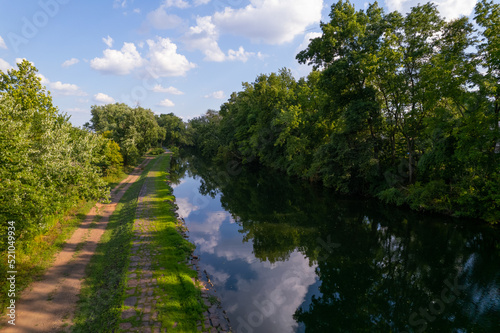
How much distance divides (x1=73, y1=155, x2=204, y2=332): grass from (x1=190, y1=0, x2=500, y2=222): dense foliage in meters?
19.8

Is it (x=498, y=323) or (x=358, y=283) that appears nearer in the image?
(x=498, y=323)

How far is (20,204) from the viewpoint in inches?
417

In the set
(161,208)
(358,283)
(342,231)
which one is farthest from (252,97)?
(358,283)

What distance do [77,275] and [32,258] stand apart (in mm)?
3073

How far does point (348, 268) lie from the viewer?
14867mm

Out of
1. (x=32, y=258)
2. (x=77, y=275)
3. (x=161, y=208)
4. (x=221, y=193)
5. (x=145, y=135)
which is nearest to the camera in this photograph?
(x=77, y=275)

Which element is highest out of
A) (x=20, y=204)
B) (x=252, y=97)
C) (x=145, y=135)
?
(x=252, y=97)

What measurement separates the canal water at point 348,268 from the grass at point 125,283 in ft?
5.94

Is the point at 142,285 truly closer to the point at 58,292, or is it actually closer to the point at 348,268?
the point at 58,292

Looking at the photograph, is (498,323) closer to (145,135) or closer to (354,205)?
(354,205)

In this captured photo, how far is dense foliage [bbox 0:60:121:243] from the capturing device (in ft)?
34.3

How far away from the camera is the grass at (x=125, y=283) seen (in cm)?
949

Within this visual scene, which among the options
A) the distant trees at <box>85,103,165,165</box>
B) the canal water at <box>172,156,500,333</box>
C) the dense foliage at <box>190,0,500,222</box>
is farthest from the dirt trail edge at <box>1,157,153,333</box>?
the distant trees at <box>85,103,165,165</box>

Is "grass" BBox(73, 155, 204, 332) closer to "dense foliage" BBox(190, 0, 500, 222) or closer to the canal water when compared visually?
the canal water
